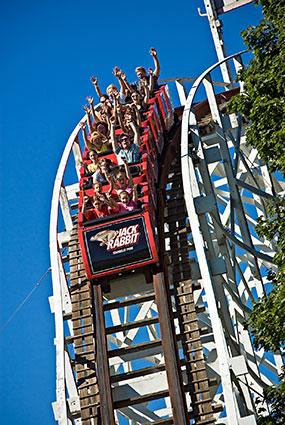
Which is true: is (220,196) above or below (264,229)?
above

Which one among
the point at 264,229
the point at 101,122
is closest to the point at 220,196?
the point at 101,122

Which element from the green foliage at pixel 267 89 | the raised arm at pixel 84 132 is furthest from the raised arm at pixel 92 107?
the green foliage at pixel 267 89

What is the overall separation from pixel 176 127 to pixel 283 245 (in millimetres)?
5543

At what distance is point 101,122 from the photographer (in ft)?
45.0

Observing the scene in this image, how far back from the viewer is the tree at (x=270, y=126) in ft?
30.8

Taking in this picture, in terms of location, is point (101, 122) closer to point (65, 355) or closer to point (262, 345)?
point (65, 355)

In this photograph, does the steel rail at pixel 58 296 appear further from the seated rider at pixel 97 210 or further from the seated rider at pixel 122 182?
the seated rider at pixel 122 182


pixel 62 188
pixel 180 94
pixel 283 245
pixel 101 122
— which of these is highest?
pixel 180 94

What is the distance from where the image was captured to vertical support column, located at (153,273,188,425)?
9.99 metres

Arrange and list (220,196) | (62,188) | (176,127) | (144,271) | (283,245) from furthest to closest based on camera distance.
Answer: (220,196), (176,127), (62,188), (144,271), (283,245)

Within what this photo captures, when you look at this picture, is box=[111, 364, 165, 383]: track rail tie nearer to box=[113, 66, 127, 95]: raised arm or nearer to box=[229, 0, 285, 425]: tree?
box=[229, 0, 285, 425]: tree

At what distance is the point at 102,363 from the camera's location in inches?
417

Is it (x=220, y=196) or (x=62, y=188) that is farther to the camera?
(x=220, y=196)

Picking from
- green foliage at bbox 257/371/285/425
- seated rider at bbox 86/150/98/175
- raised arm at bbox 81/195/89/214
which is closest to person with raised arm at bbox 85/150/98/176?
seated rider at bbox 86/150/98/175
